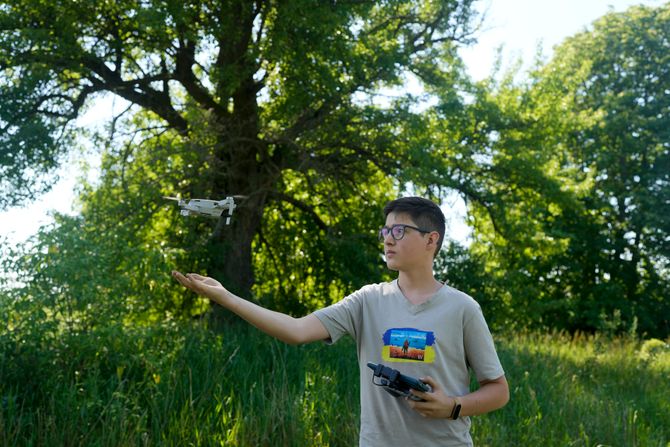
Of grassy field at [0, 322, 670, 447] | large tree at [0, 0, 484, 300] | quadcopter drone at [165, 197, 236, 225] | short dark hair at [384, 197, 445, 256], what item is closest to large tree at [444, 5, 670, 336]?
large tree at [0, 0, 484, 300]

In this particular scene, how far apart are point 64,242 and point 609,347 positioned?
8.68 meters

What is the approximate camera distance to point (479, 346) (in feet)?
10.3

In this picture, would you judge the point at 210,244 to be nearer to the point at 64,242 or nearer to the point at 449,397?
the point at 64,242

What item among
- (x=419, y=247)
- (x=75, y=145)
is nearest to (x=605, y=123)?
(x=75, y=145)

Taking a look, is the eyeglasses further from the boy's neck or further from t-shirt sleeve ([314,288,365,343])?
t-shirt sleeve ([314,288,365,343])

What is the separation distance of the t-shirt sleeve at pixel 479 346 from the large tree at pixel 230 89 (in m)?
9.49

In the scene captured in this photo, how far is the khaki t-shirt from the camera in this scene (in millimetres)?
3068

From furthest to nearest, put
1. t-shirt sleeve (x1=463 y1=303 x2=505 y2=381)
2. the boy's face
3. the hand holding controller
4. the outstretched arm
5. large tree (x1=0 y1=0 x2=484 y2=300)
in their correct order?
large tree (x1=0 y1=0 x2=484 y2=300), the boy's face, t-shirt sleeve (x1=463 y1=303 x2=505 y2=381), the outstretched arm, the hand holding controller

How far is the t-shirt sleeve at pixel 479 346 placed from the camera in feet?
10.3

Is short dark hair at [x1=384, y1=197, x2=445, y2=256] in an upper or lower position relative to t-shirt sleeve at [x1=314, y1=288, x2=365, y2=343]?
upper

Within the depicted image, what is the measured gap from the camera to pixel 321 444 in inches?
236

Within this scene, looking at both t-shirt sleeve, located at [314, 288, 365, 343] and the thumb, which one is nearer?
the thumb

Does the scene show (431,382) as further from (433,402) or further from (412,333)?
(412,333)

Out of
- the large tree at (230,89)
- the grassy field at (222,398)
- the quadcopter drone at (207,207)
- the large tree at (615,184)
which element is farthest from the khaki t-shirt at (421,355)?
the large tree at (615,184)
